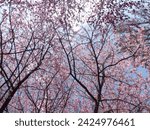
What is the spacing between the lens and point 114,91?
2239 cm

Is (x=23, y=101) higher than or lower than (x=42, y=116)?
higher

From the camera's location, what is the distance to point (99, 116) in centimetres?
964

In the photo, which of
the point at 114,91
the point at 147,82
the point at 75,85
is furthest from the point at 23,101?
the point at 147,82

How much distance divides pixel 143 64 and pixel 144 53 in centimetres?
69

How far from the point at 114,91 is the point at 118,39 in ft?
18.9

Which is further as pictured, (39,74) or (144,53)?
(39,74)

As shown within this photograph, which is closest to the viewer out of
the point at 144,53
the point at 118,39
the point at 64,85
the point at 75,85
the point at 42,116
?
the point at 42,116

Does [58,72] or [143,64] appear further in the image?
[58,72]

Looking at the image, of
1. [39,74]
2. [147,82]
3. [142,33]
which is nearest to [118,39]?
[142,33]

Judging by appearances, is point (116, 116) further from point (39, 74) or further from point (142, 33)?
point (39, 74)

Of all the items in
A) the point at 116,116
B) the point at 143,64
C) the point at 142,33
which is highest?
the point at 142,33

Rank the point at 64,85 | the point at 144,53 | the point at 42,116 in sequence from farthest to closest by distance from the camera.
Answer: the point at 64,85
the point at 144,53
the point at 42,116

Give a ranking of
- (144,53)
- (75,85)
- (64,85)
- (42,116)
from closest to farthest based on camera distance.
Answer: (42,116), (144,53), (64,85), (75,85)

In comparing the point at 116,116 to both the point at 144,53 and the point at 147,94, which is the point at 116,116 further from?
the point at 147,94
